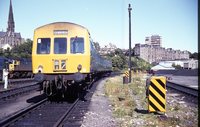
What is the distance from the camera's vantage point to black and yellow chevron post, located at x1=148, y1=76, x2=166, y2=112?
35.8ft

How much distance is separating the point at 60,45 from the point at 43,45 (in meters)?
0.78

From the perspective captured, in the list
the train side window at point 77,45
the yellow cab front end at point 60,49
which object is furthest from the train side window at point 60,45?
the train side window at point 77,45

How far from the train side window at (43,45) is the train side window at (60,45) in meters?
0.32

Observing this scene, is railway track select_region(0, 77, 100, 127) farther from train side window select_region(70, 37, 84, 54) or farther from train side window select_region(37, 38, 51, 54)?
train side window select_region(70, 37, 84, 54)

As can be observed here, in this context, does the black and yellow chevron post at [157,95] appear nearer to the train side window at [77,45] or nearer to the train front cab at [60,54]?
the train front cab at [60,54]

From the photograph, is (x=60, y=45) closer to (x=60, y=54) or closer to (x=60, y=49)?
(x=60, y=49)

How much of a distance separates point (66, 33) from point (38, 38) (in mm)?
1310

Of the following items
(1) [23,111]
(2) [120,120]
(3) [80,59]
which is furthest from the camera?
(3) [80,59]

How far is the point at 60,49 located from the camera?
47.8 feet

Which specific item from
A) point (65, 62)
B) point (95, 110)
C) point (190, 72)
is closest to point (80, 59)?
point (65, 62)

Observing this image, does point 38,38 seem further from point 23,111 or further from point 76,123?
point 76,123

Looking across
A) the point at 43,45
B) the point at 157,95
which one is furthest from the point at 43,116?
the point at 43,45

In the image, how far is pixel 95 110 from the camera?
41.0 ft

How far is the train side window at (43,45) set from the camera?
1455 centimetres
